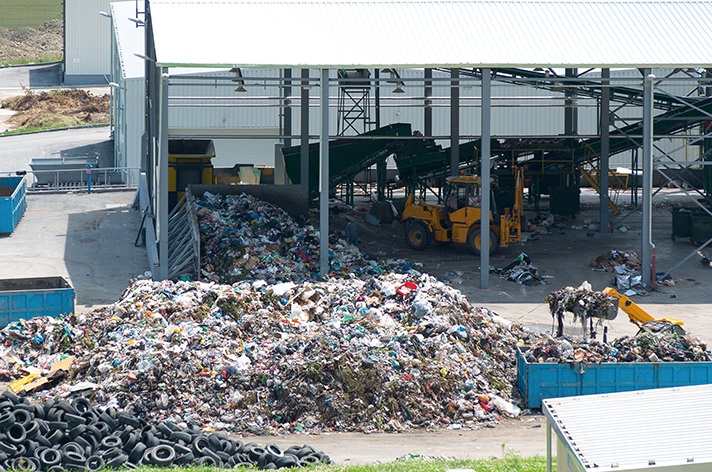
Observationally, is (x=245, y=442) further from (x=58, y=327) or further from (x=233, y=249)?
(x=233, y=249)

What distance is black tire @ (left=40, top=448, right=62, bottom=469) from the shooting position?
8078mm

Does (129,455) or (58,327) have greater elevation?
(58,327)

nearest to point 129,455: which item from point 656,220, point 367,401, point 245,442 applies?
point 245,442

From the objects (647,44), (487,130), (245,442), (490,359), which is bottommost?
(245,442)

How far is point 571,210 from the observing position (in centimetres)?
2523

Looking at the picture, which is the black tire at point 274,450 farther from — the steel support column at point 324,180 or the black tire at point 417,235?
the black tire at point 417,235

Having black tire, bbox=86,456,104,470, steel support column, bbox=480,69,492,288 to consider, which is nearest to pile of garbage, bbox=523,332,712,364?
steel support column, bbox=480,69,492,288

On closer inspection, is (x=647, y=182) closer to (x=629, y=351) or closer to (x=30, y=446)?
(x=629, y=351)

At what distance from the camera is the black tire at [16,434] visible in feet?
27.4

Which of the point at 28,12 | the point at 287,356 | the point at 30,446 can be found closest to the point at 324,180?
the point at 287,356

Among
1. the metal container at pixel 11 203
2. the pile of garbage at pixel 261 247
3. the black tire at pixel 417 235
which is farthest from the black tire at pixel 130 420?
the metal container at pixel 11 203

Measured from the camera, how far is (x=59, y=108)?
43.6 meters

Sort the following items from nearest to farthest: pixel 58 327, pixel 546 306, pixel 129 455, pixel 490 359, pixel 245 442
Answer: pixel 129 455 < pixel 245 442 < pixel 490 359 < pixel 58 327 < pixel 546 306

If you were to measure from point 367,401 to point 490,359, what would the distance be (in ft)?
7.52
